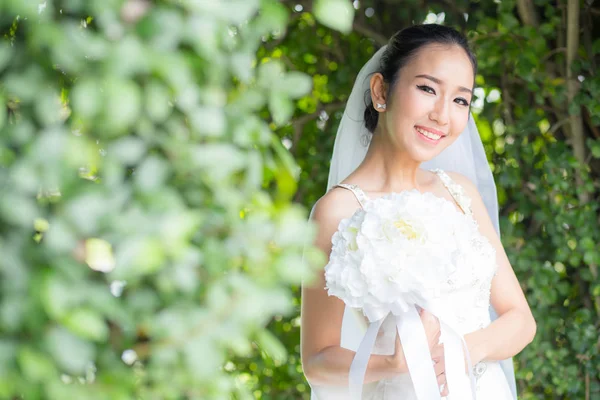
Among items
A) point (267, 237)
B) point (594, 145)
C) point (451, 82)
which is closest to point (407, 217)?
point (451, 82)

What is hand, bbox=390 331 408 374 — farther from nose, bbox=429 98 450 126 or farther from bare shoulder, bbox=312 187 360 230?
nose, bbox=429 98 450 126

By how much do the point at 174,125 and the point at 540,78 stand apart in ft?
8.79

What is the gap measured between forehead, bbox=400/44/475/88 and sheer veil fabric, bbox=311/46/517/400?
11.6 inches

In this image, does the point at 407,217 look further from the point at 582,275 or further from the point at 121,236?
the point at 582,275

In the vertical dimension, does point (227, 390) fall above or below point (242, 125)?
below

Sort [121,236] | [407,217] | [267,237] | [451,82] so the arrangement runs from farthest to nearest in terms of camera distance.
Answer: [451,82], [407,217], [267,237], [121,236]

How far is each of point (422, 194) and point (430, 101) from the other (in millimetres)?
368

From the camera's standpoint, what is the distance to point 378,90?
2.50 meters

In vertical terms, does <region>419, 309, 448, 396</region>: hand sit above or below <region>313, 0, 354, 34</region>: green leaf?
below

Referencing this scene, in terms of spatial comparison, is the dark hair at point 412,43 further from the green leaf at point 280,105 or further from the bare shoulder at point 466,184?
the green leaf at point 280,105

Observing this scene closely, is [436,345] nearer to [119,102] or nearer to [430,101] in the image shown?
[430,101]

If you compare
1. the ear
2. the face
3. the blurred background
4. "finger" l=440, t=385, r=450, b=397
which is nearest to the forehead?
the face

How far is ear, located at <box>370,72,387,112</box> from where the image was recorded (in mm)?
2479

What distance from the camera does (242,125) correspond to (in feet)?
2.94
